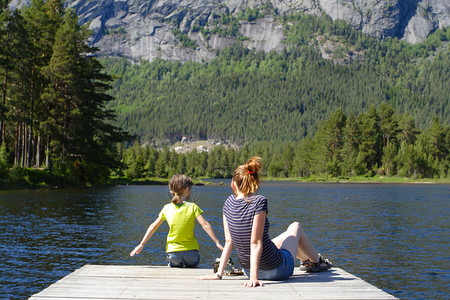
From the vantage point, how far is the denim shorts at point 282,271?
10.9 m

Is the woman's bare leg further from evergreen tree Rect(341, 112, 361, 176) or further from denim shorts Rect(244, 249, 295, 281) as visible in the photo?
evergreen tree Rect(341, 112, 361, 176)

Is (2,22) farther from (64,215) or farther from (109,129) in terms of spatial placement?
(64,215)

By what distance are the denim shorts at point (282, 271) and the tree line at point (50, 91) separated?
5152 centimetres

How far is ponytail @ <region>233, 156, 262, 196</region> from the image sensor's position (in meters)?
9.72

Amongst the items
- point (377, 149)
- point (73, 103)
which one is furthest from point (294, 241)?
point (377, 149)

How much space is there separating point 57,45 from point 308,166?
135 m

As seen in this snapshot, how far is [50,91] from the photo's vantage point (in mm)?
65750

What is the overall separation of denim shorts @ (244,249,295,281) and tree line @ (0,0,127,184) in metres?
51.5

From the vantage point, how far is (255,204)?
998cm

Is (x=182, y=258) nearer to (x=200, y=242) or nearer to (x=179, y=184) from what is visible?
(x=179, y=184)

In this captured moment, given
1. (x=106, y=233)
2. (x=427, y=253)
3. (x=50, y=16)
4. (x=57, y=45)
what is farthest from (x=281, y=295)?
(x=50, y=16)

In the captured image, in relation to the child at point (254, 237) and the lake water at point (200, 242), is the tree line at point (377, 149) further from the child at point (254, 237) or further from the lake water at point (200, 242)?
the child at point (254, 237)

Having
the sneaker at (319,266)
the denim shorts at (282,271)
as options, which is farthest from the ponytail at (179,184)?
the sneaker at (319,266)

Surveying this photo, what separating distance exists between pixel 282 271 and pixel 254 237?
54.6 inches
